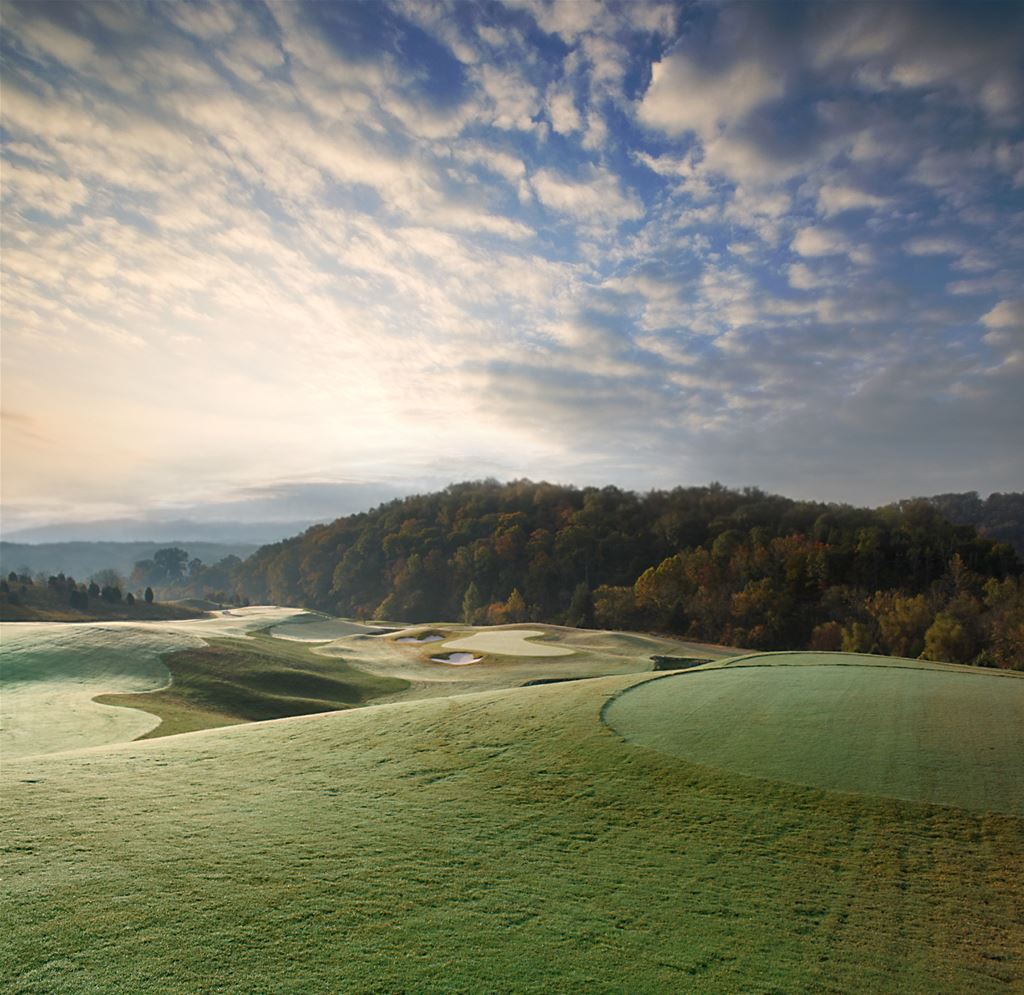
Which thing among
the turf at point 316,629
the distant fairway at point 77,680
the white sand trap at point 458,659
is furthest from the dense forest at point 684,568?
the distant fairway at point 77,680

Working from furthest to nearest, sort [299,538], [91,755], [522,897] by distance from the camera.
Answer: [299,538]
[91,755]
[522,897]

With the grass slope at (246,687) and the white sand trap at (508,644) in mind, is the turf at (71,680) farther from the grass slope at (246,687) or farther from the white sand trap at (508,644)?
the white sand trap at (508,644)

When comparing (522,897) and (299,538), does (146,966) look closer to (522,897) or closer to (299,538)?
(522,897)

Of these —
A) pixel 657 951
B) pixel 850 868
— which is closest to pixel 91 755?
pixel 657 951

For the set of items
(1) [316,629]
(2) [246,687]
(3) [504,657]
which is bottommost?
(1) [316,629]

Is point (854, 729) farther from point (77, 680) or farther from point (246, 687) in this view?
point (77, 680)

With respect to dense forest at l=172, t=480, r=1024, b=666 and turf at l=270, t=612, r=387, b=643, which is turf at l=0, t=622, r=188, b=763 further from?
dense forest at l=172, t=480, r=1024, b=666

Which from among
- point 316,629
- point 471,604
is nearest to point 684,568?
point 471,604
